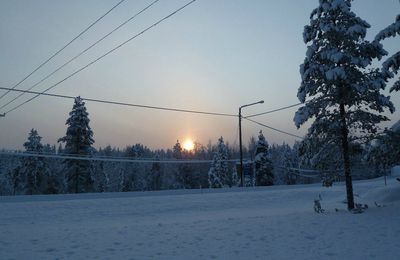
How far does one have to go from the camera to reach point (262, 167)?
64062 millimetres

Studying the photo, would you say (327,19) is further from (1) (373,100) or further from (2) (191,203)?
(2) (191,203)

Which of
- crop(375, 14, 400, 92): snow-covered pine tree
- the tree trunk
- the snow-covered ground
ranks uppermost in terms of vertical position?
crop(375, 14, 400, 92): snow-covered pine tree

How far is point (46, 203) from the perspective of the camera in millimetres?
26562

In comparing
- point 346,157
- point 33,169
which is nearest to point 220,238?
point 346,157

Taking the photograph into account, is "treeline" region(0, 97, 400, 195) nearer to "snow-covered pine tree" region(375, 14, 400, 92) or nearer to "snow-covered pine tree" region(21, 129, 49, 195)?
"snow-covered pine tree" region(21, 129, 49, 195)

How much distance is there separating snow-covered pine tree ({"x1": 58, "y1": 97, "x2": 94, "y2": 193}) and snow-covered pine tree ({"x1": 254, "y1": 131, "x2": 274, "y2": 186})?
82.7ft

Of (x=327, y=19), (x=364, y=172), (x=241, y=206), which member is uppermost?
(x=327, y=19)

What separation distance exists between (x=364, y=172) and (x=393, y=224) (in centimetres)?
686

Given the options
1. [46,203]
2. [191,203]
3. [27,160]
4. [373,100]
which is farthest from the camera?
[27,160]

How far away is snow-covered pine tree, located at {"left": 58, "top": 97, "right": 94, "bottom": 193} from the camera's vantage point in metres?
50.9

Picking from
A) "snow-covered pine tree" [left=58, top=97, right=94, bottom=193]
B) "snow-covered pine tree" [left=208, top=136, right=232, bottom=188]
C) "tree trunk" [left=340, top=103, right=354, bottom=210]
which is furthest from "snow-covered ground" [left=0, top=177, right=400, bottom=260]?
"snow-covered pine tree" [left=208, top=136, right=232, bottom=188]

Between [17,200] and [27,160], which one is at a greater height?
[27,160]

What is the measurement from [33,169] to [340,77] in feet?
158

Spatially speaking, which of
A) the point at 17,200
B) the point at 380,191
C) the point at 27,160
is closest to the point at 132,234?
the point at 17,200
